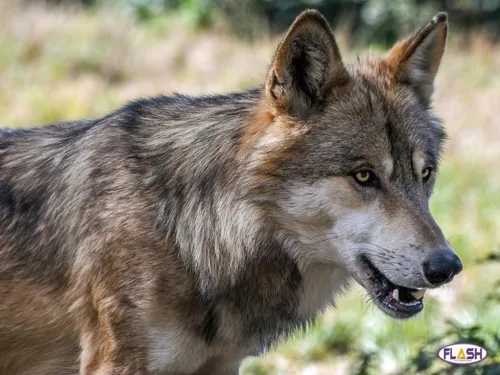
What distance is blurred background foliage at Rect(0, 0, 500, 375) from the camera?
6.53 m

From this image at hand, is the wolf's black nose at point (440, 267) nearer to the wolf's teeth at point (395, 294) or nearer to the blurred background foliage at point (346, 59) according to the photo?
the wolf's teeth at point (395, 294)

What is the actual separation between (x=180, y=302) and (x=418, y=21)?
1393 centimetres

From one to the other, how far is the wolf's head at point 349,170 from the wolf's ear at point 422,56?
0.13 ft

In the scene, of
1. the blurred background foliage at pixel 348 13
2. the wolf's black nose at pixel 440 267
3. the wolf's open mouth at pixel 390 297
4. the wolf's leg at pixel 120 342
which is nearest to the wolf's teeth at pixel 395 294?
the wolf's open mouth at pixel 390 297

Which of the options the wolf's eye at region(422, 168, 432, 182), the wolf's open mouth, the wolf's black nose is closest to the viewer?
the wolf's black nose

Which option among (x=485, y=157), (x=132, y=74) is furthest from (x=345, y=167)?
(x=132, y=74)

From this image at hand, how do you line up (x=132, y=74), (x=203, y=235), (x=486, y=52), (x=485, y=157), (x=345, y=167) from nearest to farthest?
(x=345, y=167) < (x=203, y=235) < (x=485, y=157) < (x=132, y=74) < (x=486, y=52)

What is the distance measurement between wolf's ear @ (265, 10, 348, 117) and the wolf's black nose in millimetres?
813

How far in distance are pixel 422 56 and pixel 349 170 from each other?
29.6 inches

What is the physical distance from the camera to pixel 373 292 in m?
3.78

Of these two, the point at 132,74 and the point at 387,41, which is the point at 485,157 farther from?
the point at 387,41

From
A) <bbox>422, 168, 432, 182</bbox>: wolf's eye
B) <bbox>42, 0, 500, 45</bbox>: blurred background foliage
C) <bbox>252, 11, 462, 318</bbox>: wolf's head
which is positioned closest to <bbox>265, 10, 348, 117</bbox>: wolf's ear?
<bbox>252, 11, 462, 318</bbox>: wolf's head

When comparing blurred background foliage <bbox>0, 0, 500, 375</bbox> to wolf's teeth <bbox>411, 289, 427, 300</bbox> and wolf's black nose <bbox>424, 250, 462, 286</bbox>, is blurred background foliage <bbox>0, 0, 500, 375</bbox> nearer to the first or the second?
wolf's teeth <bbox>411, 289, 427, 300</bbox>

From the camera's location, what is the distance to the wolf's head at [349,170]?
363 cm
